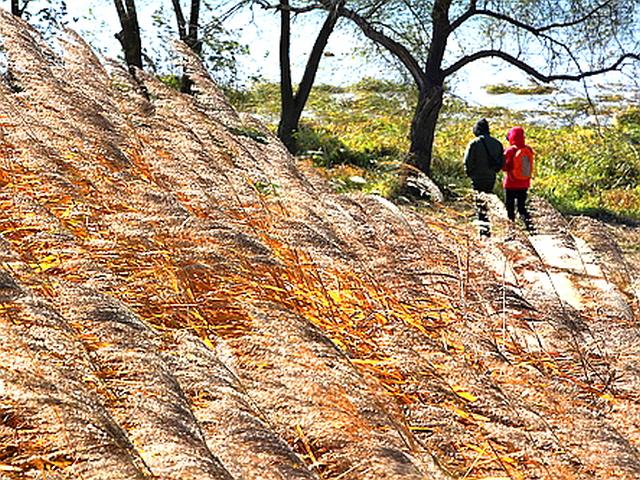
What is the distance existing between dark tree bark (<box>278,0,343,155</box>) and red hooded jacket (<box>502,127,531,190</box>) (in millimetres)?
5864

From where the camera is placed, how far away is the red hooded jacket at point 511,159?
989 centimetres

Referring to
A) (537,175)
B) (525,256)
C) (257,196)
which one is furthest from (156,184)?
(537,175)

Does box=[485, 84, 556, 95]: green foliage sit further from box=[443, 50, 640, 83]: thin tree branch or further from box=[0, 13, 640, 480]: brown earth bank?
box=[0, 13, 640, 480]: brown earth bank

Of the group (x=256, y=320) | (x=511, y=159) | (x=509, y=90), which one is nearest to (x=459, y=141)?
(x=509, y=90)

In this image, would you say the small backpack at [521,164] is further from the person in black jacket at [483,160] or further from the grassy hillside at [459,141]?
the grassy hillside at [459,141]

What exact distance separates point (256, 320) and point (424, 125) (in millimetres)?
11927

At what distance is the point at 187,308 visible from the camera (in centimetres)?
233

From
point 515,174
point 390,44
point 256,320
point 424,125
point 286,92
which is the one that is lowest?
point 515,174

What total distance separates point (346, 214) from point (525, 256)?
2.16 ft

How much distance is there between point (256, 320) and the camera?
6.00ft

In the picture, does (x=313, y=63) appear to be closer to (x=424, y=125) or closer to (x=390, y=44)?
(x=390, y=44)

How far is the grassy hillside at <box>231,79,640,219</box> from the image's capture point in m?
14.1

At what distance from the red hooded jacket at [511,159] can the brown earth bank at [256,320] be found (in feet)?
20.8

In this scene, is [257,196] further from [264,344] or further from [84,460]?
[84,460]
